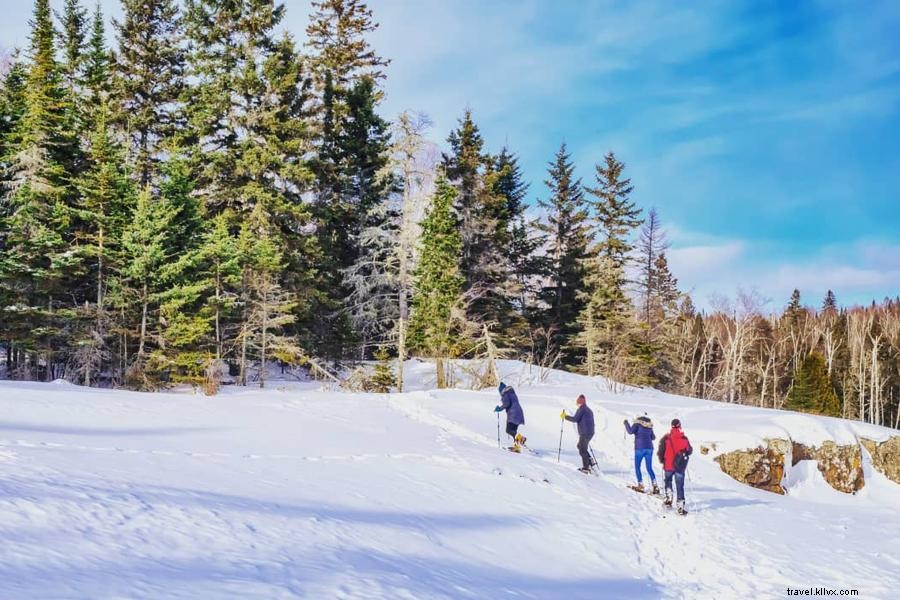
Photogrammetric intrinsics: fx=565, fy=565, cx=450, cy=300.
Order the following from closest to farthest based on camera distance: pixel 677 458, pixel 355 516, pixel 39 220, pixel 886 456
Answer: pixel 355 516
pixel 677 458
pixel 886 456
pixel 39 220

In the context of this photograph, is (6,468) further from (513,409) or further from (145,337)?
(145,337)

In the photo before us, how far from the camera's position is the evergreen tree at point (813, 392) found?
153 ft

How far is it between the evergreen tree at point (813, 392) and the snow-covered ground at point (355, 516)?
105 feet

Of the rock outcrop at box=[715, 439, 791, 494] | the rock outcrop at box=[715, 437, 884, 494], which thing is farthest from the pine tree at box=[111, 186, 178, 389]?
the rock outcrop at box=[715, 437, 884, 494]

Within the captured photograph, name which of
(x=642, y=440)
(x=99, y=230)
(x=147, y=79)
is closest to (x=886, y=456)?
(x=642, y=440)

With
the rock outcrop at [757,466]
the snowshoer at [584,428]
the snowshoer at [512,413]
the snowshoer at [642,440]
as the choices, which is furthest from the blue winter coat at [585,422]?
the rock outcrop at [757,466]

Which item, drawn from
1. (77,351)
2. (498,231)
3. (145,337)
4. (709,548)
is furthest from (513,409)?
(498,231)

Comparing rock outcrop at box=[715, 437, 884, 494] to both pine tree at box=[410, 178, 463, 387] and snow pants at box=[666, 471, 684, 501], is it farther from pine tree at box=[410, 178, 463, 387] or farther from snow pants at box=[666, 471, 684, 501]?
pine tree at box=[410, 178, 463, 387]

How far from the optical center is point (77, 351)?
22.1 metres

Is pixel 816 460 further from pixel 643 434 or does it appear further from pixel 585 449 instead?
pixel 585 449

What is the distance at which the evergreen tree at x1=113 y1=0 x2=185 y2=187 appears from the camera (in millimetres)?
29078

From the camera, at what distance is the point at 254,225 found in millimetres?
27047

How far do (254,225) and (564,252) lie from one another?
22301 millimetres

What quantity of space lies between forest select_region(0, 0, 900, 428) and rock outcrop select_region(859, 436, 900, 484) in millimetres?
11134
